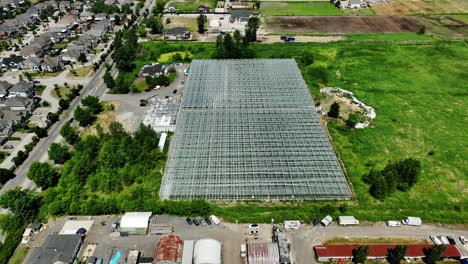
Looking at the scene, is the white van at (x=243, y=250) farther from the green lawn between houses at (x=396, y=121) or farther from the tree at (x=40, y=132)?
the tree at (x=40, y=132)

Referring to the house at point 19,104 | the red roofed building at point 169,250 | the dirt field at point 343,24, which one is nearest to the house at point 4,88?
the house at point 19,104

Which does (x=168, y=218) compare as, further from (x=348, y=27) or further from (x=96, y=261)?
(x=348, y=27)

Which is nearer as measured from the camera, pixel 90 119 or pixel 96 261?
pixel 96 261

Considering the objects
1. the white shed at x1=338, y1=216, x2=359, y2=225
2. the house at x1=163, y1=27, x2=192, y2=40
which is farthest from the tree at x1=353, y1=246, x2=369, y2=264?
the house at x1=163, y1=27, x2=192, y2=40

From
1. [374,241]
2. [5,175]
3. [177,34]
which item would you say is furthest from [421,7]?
[5,175]

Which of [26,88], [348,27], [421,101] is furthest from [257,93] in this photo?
[348,27]

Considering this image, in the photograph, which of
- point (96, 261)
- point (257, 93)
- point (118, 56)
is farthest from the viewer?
point (118, 56)

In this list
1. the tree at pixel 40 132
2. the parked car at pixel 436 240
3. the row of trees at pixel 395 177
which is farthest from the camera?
the tree at pixel 40 132
